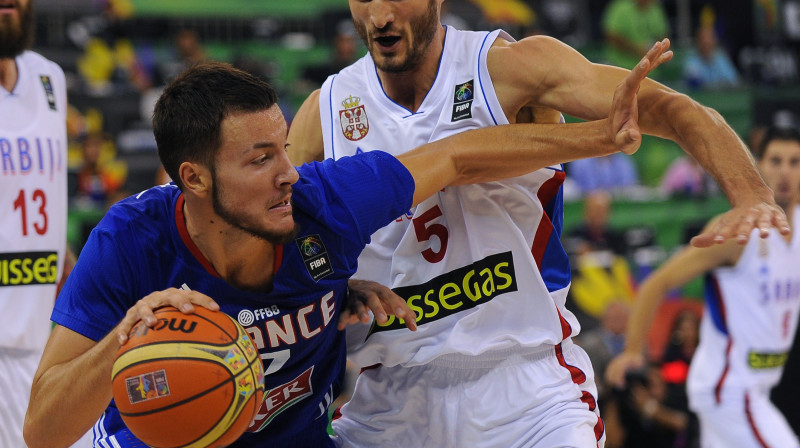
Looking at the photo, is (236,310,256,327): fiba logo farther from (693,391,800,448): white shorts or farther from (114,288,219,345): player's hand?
(693,391,800,448): white shorts

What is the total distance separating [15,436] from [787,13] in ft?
48.6

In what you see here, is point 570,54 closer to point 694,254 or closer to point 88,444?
point 88,444

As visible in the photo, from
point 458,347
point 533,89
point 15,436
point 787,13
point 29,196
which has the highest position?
point 787,13

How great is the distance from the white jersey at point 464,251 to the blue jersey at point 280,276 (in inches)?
15.5

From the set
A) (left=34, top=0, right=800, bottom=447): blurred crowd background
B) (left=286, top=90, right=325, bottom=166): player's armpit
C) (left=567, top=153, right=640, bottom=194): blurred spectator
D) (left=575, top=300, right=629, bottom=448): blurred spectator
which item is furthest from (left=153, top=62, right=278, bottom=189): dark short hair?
(left=567, top=153, right=640, bottom=194): blurred spectator

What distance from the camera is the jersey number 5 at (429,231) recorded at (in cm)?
464

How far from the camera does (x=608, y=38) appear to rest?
15.9 metres

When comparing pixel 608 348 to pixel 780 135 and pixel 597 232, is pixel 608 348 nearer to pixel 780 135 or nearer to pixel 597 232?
pixel 597 232

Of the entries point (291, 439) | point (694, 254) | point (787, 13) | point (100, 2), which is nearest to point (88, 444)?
point (291, 439)

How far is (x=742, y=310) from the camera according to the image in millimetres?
8078

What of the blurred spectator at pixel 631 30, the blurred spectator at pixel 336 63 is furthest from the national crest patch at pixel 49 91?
the blurred spectator at pixel 631 30

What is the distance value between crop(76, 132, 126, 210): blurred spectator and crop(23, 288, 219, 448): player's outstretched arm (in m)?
8.03

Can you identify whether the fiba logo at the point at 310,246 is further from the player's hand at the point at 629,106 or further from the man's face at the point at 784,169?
the man's face at the point at 784,169

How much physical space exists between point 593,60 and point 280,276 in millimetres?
11735
